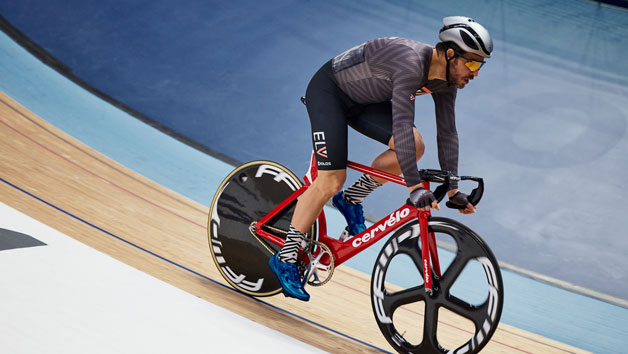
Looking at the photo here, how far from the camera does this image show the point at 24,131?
183 inches

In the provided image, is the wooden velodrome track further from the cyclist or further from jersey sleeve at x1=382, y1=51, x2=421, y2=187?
jersey sleeve at x1=382, y1=51, x2=421, y2=187

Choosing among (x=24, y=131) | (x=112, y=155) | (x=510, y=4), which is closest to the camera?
(x=24, y=131)

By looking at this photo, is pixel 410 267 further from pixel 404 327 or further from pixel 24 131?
pixel 24 131

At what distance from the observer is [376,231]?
2.65 metres

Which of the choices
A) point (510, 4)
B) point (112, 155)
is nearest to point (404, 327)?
point (112, 155)

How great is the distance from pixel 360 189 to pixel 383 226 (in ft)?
0.83

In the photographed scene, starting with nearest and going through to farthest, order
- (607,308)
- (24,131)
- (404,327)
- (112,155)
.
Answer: (404,327) → (607,308) → (24,131) → (112,155)

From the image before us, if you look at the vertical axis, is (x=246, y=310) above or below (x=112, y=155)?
below

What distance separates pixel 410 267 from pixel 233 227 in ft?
Answer: 5.89

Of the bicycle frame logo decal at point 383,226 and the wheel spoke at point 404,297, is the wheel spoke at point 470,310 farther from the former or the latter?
the bicycle frame logo decal at point 383,226

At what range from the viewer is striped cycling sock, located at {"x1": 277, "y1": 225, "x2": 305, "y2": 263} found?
9.08 feet

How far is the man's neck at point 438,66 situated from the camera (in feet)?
7.97

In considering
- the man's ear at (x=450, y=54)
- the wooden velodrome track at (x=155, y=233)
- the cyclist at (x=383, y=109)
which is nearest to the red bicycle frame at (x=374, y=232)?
the cyclist at (x=383, y=109)

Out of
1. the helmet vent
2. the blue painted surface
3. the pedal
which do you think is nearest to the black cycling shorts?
the pedal
